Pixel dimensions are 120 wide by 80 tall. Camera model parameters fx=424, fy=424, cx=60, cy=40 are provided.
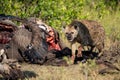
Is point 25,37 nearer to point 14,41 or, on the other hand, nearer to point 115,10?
point 14,41

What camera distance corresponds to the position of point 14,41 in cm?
771

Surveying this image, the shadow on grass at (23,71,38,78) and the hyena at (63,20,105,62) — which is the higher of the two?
the hyena at (63,20,105,62)

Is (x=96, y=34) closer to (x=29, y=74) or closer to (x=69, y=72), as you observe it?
(x=69, y=72)

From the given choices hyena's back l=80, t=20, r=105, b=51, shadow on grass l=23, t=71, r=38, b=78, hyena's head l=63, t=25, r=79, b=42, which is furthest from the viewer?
hyena's back l=80, t=20, r=105, b=51

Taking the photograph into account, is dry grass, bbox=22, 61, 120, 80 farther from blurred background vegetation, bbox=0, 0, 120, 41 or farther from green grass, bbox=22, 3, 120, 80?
blurred background vegetation, bbox=0, 0, 120, 41

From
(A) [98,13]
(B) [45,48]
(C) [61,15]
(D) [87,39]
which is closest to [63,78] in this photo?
(B) [45,48]

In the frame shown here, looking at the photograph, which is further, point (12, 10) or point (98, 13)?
point (98, 13)

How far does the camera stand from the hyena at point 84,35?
8.38m

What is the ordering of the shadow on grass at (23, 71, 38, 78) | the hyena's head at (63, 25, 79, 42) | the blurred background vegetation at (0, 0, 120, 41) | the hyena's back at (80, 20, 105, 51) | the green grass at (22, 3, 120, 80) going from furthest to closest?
the blurred background vegetation at (0, 0, 120, 41) → the hyena's back at (80, 20, 105, 51) → the hyena's head at (63, 25, 79, 42) → the shadow on grass at (23, 71, 38, 78) → the green grass at (22, 3, 120, 80)

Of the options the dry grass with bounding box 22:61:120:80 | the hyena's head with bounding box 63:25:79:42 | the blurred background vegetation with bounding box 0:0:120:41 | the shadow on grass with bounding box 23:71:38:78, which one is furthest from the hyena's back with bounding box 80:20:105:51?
the shadow on grass with bounding box 23:71:38:78

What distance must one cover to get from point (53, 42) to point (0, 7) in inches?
75.8

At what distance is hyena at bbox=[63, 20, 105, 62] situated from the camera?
330 inches

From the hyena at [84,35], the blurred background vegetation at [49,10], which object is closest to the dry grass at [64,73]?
the hyena at [84,35]

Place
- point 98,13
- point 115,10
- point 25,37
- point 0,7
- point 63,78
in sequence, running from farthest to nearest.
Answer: point 115,10, point 98,13, point 0,7, point 25,37, point 63,78
